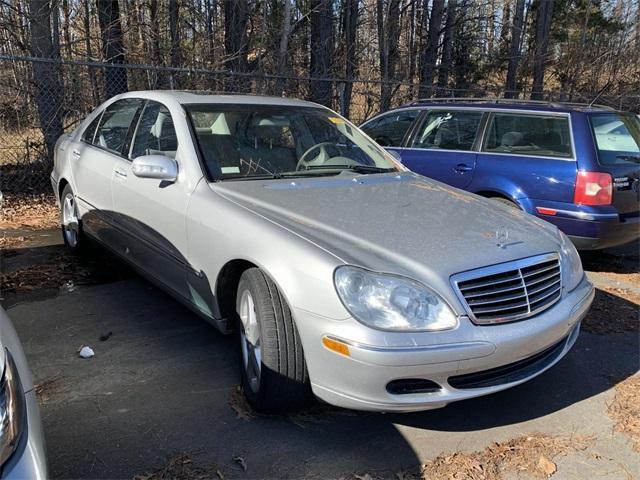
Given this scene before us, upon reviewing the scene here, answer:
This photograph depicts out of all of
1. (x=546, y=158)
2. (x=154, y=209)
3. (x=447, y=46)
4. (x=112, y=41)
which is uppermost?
(x=447, y=46)

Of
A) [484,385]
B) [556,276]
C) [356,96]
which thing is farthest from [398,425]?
[356,96]

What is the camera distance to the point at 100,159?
4.46 meters

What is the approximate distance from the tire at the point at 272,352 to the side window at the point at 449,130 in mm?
3978

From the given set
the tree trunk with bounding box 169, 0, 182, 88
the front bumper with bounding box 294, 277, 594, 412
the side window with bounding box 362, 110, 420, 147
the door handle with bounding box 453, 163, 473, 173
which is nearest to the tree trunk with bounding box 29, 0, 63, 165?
the tree trunk with bounding box 169, 0, 182, 88

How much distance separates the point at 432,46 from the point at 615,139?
1181 centimetres

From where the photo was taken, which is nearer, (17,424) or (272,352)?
(17,424)

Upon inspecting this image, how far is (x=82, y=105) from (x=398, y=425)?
23.8 feet

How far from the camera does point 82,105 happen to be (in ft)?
26.6

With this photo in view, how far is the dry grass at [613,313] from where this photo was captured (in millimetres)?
4121

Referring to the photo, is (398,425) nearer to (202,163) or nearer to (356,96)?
(202,163)

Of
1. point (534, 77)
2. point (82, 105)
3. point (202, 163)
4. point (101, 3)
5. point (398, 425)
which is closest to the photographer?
point (398, 425)

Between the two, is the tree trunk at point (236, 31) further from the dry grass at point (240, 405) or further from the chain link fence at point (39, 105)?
the dry grass at point (240, 405)

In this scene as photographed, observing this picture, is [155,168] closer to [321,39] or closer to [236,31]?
[236,31]

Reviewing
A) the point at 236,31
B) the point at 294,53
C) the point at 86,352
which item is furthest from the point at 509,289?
the point at 294,53
